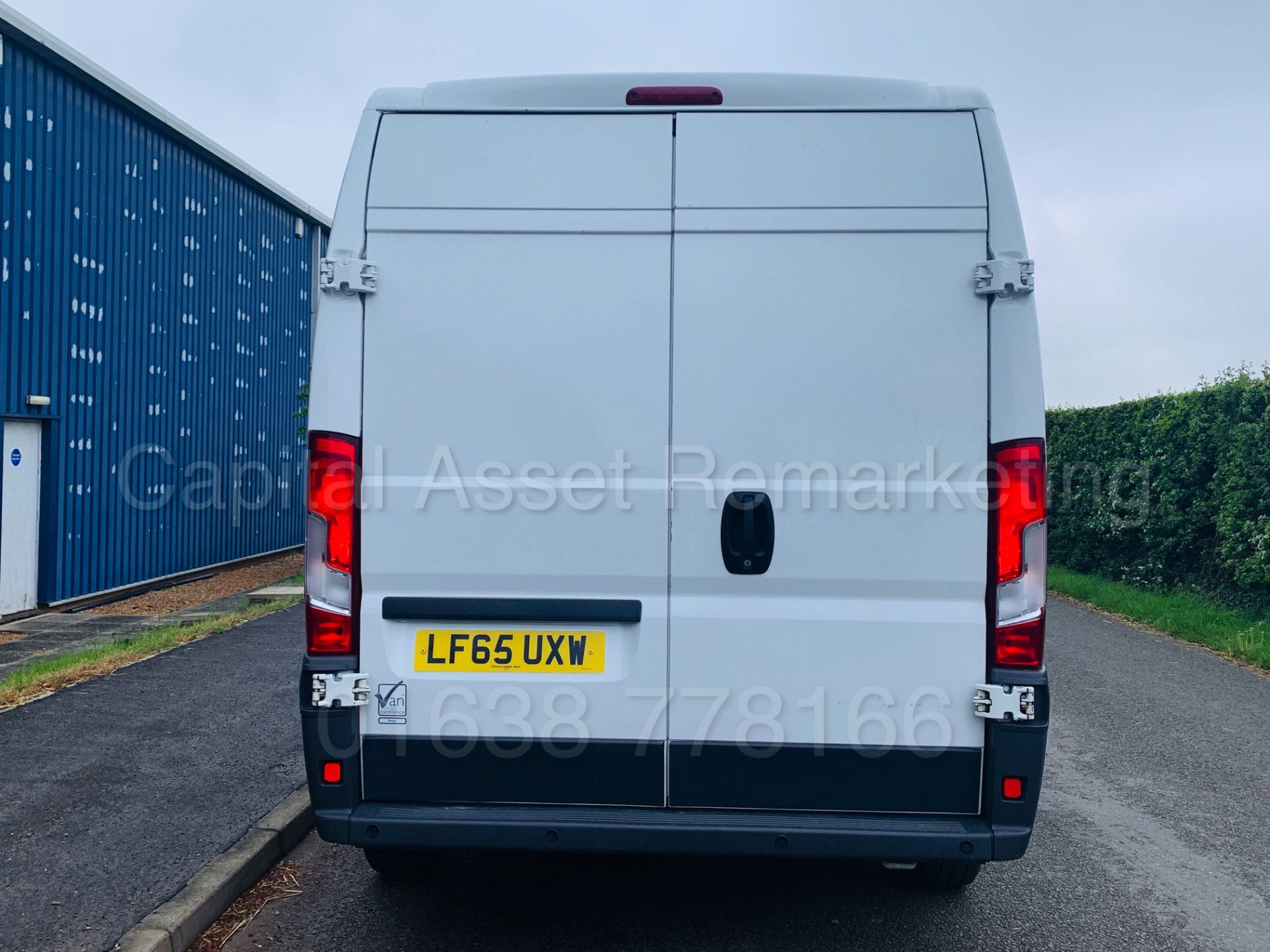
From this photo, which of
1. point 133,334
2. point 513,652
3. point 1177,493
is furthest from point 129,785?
point 1177,493

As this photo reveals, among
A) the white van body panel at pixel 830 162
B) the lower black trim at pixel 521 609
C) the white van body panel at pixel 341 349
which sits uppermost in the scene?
the white van body panel at pixel 830 162

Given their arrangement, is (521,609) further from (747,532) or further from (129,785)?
(129,785)

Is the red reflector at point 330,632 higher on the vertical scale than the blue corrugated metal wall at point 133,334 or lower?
lower

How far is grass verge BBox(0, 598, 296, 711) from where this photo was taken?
655 centimetres

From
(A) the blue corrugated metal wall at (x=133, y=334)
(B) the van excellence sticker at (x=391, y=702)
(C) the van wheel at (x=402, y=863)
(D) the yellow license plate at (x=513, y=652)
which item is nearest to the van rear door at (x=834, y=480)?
(D) the yellow license plate at (x=513, y=652)

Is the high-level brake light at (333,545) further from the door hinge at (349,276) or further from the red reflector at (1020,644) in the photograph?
the red reflector at (1020,644)

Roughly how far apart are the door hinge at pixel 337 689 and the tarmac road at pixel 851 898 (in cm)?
103

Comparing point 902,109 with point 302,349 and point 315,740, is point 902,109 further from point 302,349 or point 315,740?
point 302,349

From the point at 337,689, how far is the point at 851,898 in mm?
2170

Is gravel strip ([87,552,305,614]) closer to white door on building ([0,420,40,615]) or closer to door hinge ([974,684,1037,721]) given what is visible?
white door on building ([0,420,40,615])

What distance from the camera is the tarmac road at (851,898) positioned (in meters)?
3.52

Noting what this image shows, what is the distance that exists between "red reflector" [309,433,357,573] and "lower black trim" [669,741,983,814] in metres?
1.18

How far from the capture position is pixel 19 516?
10844 millimetres

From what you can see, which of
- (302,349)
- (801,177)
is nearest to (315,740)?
(801,177)
